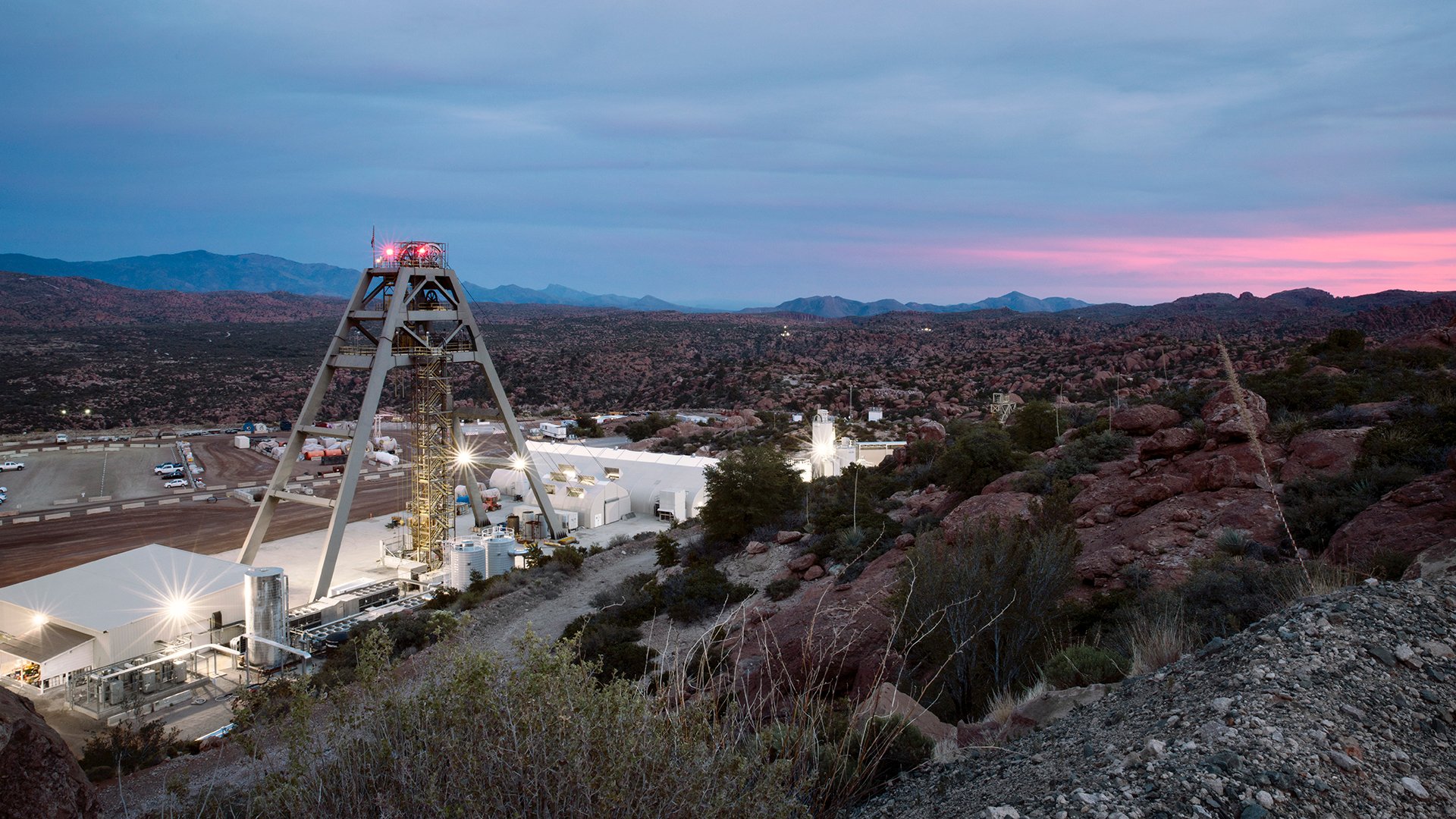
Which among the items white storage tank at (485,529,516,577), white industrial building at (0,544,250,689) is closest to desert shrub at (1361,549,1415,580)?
white storage tank at (485,529,516,577)

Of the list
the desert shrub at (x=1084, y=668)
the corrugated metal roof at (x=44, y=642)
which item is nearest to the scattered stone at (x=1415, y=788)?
the desert shrub at (x=1084, y=668)

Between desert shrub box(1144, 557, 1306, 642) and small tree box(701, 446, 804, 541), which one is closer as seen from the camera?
desert shrub box(1144, 557, 1306, 642)

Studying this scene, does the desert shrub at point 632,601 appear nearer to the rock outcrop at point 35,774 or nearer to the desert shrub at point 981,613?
the desert shrub at point 981,613

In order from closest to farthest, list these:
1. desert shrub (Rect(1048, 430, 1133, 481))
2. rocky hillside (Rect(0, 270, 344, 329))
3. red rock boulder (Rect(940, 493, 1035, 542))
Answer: red rock boulder (Rect(940, 493, 1035, 542))
desert shrub (Rect(1048, 430, 1133, 481))
rocky hillside (Rect(0, 270, 344, 329))

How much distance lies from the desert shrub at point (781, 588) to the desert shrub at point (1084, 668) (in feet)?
22.7

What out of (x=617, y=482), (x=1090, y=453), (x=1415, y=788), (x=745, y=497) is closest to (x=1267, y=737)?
(x=1415, y=788)

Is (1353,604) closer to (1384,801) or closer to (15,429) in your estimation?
(1384,801)

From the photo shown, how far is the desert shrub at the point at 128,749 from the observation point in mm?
8008

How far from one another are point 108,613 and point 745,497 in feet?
41.2

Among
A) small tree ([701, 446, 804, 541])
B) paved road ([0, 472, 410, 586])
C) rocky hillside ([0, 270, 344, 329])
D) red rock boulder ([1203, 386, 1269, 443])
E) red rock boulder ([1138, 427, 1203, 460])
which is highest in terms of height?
rocky hillside ([0, 270, 344, 329])

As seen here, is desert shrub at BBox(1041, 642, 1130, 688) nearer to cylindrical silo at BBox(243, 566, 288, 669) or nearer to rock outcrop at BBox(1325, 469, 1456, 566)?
→ rock outcrop at BBox(1325, 469, 1456, 566)

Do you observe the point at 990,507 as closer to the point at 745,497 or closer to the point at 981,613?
the point at 981,613

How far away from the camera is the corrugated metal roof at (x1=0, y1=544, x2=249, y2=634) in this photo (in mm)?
13227

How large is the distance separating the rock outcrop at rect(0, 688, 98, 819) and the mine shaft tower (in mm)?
13078
